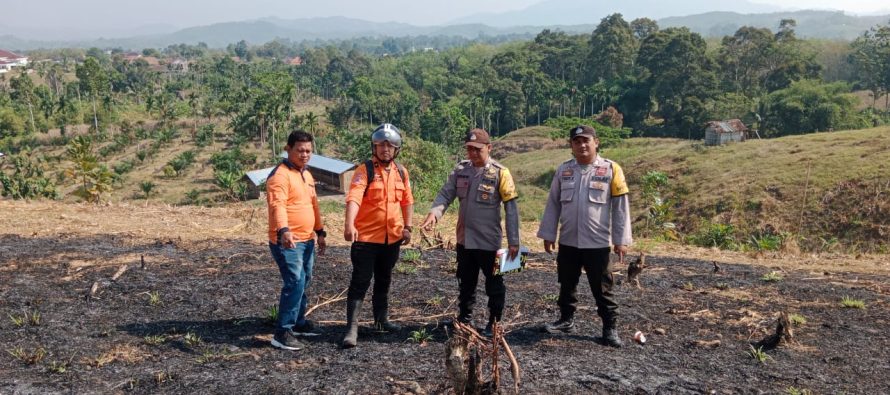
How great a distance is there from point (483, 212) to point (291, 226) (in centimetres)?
146

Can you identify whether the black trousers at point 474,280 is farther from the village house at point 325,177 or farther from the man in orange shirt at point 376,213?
the village house at point 325,177

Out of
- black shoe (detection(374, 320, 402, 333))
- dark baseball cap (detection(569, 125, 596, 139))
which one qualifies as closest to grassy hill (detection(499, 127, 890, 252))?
dark baseball cap (detection(569, 125, 596, 139))

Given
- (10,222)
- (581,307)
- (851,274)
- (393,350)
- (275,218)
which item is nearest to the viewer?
(275,218)

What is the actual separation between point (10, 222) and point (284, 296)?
336 inches

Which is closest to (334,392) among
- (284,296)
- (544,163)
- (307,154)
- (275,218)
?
(284,296)

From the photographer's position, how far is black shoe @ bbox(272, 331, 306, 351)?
4.89 meters

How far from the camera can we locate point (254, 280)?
274 inches

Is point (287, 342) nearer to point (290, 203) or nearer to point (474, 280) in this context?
point (290, 203)

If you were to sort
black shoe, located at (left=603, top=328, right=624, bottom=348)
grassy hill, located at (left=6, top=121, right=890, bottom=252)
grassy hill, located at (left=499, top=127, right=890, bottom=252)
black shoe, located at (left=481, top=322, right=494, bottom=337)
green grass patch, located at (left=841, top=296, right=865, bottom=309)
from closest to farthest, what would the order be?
black shoe, located at (left=603, top=328, right=624, bottom=348), black shoe, located at (left=481, top=322, right=494, bottom=337), green grass patch, located at (left=841, top=296, right=865, bottom=309), grassy hill, located at (left=6, top=121, right=890, bottom=252), grassy hill, located at (left=499, top=127, right=890, bottom=252)

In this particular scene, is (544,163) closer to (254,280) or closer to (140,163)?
(140,163)

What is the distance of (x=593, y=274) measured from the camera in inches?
192

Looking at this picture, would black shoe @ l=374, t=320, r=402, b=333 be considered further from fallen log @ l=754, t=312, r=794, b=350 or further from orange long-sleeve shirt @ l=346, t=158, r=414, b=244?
fallen log @ l=754, t=312, r=794, b=350

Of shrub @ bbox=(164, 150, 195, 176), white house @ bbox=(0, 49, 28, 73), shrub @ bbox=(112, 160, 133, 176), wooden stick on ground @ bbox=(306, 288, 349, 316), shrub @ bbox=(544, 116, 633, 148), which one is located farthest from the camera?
white house @ bbox=(0, 49, 28, 73)

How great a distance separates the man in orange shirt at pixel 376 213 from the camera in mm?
4750
